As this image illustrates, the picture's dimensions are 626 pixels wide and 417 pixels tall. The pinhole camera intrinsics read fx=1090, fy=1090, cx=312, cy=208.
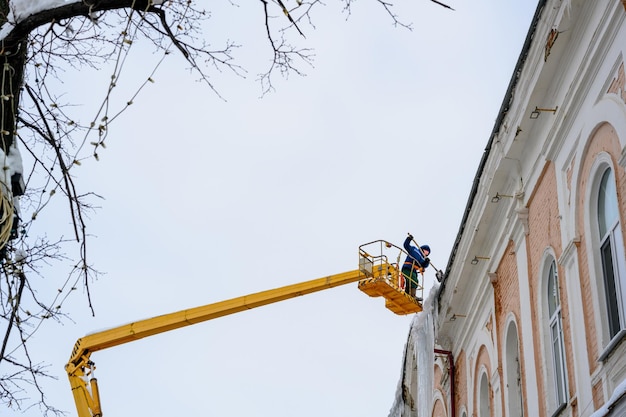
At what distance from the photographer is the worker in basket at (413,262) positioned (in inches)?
1019

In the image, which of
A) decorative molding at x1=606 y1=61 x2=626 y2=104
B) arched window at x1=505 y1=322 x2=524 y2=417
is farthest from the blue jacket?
decorative molding at x1=606 y1=61 x2=626 y2=104

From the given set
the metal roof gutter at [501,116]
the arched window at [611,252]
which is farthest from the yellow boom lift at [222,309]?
the arched window at [611,252]

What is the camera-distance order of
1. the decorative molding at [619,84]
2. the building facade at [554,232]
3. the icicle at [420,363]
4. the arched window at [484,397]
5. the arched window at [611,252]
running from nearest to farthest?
the arched window at [611,252]
the decorative molding at [619,84]
the building facade at [554,232]
the arched window at [484,397]
the icicle at [420,363]

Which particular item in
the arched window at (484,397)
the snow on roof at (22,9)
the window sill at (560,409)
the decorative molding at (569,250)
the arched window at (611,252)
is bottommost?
the snow on roof at (22,9)

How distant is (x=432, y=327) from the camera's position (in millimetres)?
20688

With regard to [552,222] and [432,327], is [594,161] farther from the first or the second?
[432,327]

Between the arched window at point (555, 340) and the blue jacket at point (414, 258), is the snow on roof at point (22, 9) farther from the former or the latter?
the blue jacket at point (414, 258)

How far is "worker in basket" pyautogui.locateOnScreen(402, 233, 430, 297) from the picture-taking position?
2588cm

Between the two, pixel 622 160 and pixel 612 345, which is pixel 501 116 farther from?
pixel 612 345

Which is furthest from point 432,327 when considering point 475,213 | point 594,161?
point 594,161

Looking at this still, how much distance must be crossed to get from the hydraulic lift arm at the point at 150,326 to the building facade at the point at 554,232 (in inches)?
277

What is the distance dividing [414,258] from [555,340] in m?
12.4

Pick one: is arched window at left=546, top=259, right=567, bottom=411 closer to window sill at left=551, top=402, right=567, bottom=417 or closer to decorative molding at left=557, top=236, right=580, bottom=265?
window sill at left=551, top=402, right=567, bottom=417

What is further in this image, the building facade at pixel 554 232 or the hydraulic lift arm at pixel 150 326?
the hydraulic lift arm at pixel 150 326
